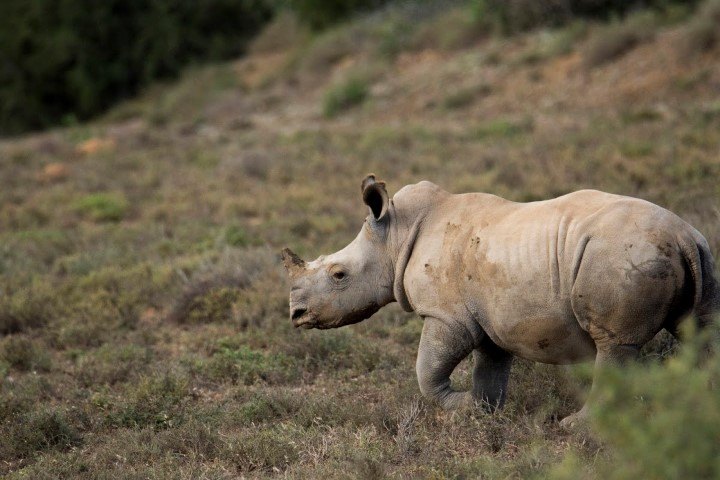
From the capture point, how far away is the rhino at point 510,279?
14.3 ft

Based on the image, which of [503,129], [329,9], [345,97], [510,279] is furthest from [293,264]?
[329,9]

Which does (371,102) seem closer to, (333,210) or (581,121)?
(581,121)

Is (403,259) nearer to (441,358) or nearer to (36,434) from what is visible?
(441,358)

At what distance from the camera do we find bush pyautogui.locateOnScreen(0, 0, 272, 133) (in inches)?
1329

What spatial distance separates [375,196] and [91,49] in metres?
31.2

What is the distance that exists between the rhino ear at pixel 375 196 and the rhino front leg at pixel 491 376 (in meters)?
1.01

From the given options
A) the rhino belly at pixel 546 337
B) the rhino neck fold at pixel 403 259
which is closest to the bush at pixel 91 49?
the rhino neck fold at pixel 403 259

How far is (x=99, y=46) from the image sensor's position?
34469mm

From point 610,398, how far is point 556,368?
291 centimetres

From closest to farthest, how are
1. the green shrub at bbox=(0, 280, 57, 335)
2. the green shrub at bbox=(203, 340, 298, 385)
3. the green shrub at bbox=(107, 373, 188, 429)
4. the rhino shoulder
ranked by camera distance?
the rhino shoulder < the green shrub at bbox=(107, 373, 188, 429) < the green shrub at bbox=(203, 340, 298, 385) < the green shrub at bbox=(0, 280, 57, 335)

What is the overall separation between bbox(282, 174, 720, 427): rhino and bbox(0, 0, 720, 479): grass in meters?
0.40

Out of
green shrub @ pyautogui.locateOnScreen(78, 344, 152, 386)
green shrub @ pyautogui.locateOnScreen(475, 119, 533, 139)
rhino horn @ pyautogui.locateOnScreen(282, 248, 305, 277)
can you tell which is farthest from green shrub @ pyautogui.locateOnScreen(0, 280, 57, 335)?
green shrub @ pyautogui.locateOnScreen(475, 119, 533, 139)

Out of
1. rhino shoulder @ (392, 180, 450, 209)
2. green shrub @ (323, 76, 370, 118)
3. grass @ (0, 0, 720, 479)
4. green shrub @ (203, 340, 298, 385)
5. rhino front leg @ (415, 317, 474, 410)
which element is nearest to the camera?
grass @ (0, 0, 720, 479)

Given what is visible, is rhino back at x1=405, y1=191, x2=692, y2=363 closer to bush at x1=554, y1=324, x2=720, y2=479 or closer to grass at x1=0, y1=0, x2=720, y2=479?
grass at x1=0, y1=0, x2=720, y2=479
